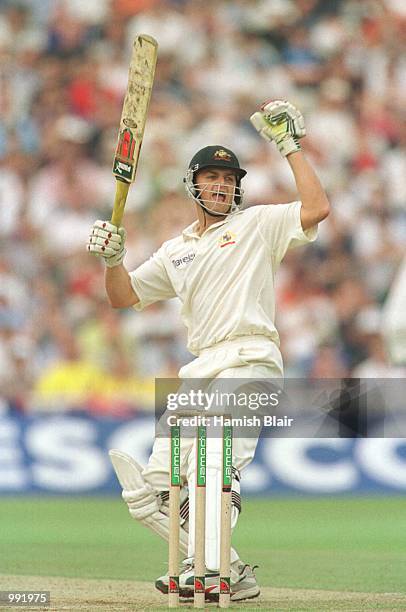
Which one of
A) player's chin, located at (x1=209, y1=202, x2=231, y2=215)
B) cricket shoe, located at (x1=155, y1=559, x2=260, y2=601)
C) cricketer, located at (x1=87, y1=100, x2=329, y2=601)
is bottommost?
cricket shoe, located at (x1=155, y1=559, x2=260, y2=601)

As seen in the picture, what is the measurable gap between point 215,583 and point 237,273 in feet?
3.91

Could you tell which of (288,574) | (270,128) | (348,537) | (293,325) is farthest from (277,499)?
(270,128)

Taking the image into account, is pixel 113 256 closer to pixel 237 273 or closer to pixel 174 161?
pixel 237 273

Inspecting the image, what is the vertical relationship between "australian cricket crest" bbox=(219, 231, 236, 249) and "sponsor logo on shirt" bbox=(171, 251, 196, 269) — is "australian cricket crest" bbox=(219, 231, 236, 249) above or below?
above

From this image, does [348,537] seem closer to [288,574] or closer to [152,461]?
[288,574]

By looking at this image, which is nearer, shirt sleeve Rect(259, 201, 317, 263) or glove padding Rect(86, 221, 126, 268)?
shirt sleeve Rect(259, 201, 317, 263)

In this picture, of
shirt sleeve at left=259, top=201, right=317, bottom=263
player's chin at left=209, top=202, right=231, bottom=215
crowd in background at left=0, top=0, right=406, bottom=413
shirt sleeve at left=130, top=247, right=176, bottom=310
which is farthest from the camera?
crowd in background at left=0, top=0, right=406, bottom=413

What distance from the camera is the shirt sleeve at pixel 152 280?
4.93 m

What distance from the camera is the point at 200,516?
4035 millimetres

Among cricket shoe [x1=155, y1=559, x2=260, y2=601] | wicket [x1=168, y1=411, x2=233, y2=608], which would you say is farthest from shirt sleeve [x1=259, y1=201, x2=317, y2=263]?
cricket shoe [x1=155, y1=559, x2=260, y2=601]

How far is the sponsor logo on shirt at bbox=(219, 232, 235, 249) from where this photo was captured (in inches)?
181

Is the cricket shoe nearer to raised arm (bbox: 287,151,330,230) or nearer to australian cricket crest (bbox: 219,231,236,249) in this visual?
australian cricket crest (bbox: 219,231,236,249)

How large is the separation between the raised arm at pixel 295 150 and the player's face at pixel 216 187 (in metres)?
0.34

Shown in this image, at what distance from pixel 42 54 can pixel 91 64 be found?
1.57ft
